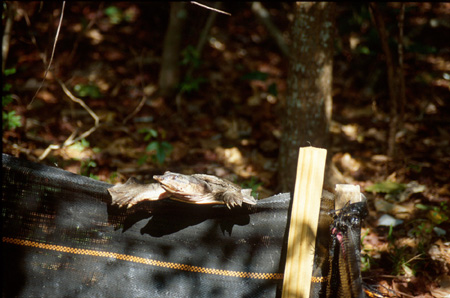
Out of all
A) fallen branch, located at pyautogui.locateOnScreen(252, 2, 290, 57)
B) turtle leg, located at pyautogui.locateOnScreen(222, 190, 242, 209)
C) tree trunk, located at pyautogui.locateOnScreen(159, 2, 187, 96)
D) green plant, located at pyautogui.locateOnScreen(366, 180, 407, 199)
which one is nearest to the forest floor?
green plant, located at pyautogui.locateOnScreen(366, 180, 407, 199)

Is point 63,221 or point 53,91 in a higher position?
point 53,91

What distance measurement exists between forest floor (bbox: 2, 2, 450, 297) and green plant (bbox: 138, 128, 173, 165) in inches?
1.1

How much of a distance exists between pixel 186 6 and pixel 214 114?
4.66ft

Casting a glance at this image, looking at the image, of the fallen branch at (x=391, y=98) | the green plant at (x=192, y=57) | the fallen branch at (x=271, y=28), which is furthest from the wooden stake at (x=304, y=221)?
the fallen branch at (x=271, y=28)

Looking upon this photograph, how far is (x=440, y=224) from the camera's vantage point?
292cm

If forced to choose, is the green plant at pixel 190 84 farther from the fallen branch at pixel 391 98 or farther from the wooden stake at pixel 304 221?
the wooden stake at pixel 304 221

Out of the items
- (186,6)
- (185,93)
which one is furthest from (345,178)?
(186,6)

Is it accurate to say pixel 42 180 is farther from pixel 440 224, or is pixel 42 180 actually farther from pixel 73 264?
pixel 440 224

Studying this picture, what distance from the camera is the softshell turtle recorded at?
6.06 feet

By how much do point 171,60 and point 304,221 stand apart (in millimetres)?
3556

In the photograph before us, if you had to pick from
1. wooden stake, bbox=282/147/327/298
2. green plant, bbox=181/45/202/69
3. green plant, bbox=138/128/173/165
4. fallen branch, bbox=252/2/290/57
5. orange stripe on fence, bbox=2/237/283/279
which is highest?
fallen branch, bbox=252/2/290/57

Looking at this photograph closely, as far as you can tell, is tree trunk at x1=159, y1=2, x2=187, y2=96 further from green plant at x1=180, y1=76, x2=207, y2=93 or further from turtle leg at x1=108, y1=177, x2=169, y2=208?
turtle leg at x1=108, y1=177, x2=169, y2=208

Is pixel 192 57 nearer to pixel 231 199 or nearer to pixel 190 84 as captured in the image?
pixel 190 84

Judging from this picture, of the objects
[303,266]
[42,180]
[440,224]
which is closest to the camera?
[303,266]
